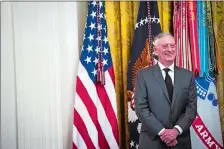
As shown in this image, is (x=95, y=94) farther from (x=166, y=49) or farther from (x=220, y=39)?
(x=220, y=39)

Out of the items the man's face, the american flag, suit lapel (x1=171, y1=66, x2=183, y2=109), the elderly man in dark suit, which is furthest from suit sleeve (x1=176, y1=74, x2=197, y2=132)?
the american flag

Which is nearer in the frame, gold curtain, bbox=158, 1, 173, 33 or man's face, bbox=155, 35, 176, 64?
man's face, bbox=155, 35, 176, 64

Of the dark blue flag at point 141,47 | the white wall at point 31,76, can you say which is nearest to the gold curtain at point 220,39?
the dark blue flag at point 141,47

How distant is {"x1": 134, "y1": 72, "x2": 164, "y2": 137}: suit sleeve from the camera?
1886mm

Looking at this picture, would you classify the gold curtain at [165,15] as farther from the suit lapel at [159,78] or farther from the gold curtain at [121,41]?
the suit lapel at [159,78]

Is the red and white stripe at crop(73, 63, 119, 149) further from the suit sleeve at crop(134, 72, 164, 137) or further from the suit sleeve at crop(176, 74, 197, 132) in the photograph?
the suit sleeve at crop(176, 74, 197, 132)

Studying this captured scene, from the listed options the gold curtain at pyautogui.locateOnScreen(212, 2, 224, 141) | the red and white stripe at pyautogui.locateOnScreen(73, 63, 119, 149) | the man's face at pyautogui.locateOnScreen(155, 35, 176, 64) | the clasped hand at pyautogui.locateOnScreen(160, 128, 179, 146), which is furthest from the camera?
the gold curtain at pyautogui.locateOnScreen(212, 2, 224, 141)

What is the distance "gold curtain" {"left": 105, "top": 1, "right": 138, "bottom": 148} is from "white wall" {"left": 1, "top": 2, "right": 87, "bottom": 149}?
0.60m

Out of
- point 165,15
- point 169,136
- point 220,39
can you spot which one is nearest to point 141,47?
point 165,15

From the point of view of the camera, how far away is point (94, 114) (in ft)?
8.18

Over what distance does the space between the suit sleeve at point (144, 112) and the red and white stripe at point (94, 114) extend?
1.94ft

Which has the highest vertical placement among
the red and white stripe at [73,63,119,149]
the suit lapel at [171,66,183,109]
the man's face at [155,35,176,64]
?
the man's face at [155,35,176,64]

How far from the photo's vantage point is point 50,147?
7.13 feet

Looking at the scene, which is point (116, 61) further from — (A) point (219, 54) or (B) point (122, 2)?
(A) point (219, 54)
